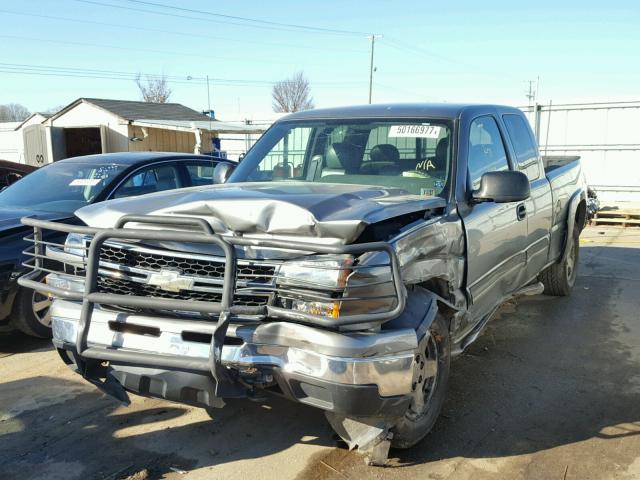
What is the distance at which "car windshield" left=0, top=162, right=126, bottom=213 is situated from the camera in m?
5.53

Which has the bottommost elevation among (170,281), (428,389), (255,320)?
(428,389)

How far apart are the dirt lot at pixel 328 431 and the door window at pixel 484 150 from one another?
152 cm

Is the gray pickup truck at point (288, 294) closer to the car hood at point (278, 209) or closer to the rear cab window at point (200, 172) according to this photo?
the car hood at point (278, 209)

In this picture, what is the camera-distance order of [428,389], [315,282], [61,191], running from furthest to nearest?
[61,191] < [428,389] < [315,282]

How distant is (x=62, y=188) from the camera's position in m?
5.78

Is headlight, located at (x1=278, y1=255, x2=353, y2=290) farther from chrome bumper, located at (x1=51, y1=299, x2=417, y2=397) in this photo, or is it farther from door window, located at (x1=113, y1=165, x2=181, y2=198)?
door window, located at (x1=113, y1=165, x2=181, y2=198)

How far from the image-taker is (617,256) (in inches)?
358

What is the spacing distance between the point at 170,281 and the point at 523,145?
357cm

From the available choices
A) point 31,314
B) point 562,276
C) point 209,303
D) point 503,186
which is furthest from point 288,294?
point 562,276

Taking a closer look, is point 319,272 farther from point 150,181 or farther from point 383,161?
point 150,181

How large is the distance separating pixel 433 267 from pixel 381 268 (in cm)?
68

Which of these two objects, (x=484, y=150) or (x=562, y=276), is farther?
(x=562, y=276)

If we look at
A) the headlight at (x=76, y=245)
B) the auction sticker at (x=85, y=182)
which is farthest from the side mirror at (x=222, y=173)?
the auction sticker at (x=85, y=182)

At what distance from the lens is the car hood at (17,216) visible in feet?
16.0
